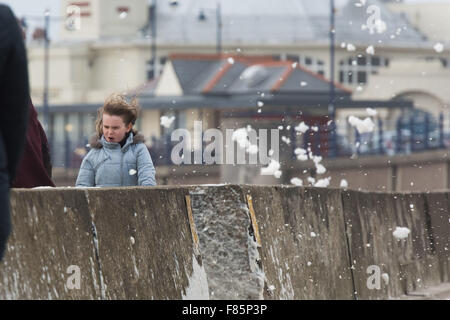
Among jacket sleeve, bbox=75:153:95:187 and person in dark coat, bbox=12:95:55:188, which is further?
jacket sleeve, bbox=75:153:95:187

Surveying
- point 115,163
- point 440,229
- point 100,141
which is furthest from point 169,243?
point 440,229

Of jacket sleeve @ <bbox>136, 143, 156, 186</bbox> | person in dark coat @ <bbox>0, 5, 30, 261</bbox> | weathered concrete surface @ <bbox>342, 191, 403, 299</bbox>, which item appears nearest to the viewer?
person in dark coat @ <bbox>0, 5, 30, 261</bbox>

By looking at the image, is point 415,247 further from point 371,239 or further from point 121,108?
point 121,108

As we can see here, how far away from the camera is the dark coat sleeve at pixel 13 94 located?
4438 mm

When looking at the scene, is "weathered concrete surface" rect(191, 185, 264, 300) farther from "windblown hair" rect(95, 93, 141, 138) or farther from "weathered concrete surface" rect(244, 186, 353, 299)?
"windblown hair" rect(95, 93, 141, 138)

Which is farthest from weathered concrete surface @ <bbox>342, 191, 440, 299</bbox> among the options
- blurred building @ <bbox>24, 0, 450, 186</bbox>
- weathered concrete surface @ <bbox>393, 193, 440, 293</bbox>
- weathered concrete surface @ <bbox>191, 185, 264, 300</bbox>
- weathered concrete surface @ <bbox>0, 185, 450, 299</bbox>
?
blurred building @ <bbox>24, 0, 450, 186</bbox>

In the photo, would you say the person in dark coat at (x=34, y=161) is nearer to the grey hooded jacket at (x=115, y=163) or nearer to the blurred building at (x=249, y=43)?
the grey hooded jacket at (x=115, y=163)

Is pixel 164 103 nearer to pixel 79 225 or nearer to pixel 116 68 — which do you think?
pixel 116 68

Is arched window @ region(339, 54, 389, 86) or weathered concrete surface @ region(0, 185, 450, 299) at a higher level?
arched window @ region(339, 54, 389, 86)

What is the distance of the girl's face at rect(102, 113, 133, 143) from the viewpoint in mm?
7438

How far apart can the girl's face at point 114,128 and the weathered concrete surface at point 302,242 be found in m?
0.84

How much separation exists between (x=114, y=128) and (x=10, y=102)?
2947 millimetres

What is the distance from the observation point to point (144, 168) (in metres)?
7.43

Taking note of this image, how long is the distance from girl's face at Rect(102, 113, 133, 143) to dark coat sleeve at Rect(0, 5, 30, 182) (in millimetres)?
2887
